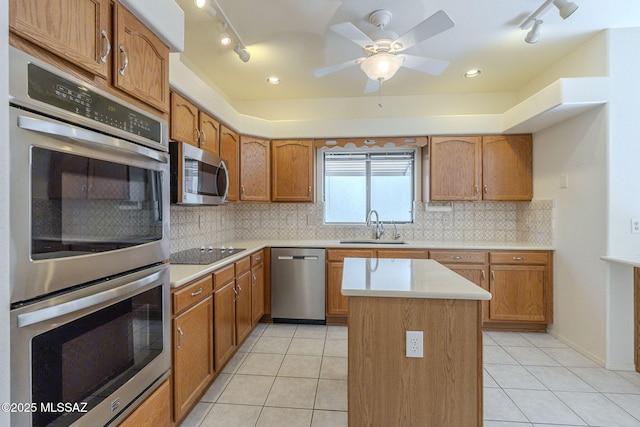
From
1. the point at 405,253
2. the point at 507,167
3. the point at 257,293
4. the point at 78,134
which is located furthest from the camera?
the point at 507,167

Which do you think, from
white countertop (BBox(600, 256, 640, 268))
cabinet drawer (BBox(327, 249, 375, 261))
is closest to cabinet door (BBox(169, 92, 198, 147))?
cabinet drawer (BBox(327, 249, 375, 261))

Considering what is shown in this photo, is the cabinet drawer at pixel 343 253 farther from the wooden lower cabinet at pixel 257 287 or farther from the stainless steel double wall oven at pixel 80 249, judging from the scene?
the stainless steel double wall oven at pixel 80 249

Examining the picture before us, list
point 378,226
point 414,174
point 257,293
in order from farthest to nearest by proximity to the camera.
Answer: point 414,174 < point 378,226 < point 257,293

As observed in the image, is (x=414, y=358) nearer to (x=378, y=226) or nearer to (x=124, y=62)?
(x=124, y=62)

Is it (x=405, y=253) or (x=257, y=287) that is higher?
(x=405, y=253)

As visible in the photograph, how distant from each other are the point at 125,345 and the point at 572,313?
139 inches

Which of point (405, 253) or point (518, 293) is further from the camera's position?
point (405, 253)

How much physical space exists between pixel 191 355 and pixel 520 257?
318 cm

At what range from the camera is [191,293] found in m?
1.79

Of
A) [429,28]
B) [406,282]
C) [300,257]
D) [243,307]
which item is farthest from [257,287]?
[429,28]

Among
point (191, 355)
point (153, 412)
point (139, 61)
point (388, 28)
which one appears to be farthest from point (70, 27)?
point (388, 28)

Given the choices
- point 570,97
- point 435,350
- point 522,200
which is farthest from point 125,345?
point 522,200
